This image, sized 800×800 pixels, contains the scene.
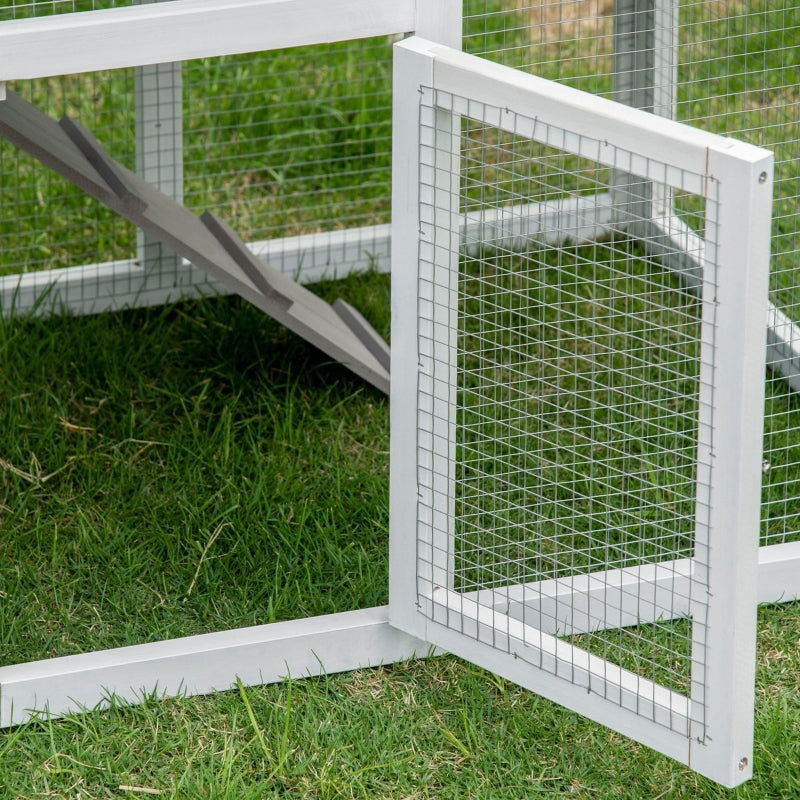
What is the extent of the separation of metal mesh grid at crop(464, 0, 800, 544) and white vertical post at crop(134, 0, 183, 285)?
90cm

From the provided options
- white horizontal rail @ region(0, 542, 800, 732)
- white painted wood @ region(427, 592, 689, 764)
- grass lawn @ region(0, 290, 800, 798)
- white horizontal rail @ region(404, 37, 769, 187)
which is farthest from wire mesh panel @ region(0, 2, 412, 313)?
white painted wood @ region(427, 592, 689, 764)

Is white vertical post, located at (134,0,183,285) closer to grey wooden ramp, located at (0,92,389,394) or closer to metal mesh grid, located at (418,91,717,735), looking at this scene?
grey wooden ramp, located at (0,92,389,394)

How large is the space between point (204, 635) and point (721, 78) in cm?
171

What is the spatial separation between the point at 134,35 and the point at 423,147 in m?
0.51

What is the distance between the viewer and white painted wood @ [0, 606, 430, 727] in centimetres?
253

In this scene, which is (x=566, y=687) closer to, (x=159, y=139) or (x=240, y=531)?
(x=240, y=531)

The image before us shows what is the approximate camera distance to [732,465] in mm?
2031

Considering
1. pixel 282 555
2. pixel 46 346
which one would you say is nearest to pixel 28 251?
pixel 46 346

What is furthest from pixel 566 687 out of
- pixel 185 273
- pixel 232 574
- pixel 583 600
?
pixel 185 273

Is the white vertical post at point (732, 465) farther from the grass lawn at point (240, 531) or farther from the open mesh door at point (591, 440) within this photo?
the grass lawn at point (240, 531)

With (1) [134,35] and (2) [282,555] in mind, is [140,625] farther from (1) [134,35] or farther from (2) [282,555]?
(1) [134,35]

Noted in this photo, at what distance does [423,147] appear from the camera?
243 centimetres

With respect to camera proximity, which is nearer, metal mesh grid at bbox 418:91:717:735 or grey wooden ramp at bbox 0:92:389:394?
metal mesh grid at bbox 418:91:717:735

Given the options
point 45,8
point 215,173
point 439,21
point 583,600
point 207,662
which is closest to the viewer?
point 439,21
